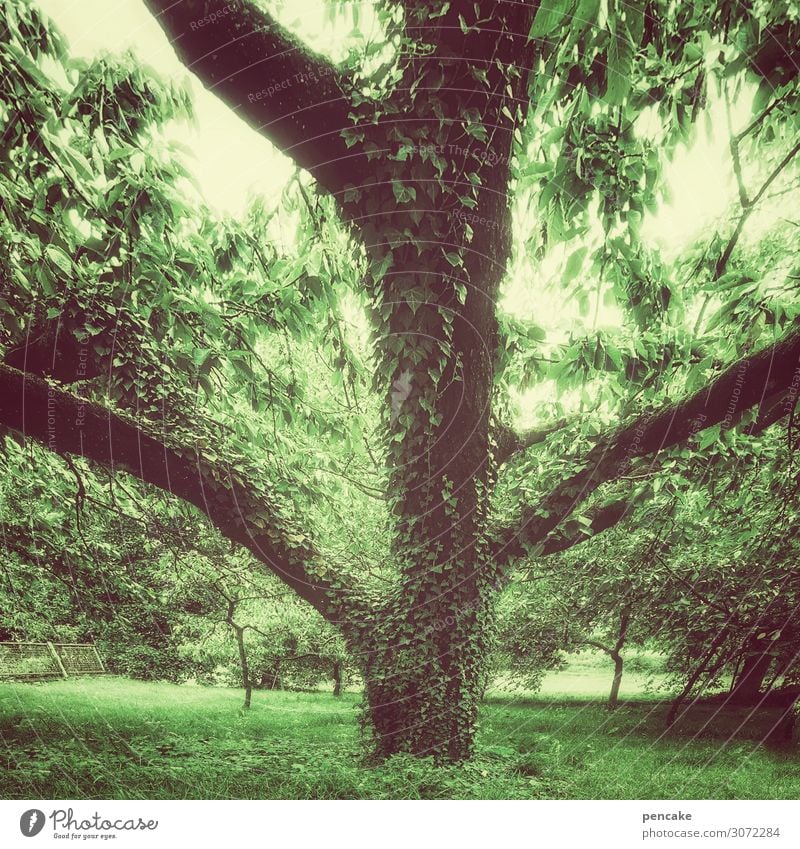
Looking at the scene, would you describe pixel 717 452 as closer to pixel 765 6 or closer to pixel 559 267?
pixel 559 267

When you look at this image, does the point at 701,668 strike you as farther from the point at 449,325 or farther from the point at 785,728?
the point at 449,325

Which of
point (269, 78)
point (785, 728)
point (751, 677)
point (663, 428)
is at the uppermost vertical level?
point (269, 78)

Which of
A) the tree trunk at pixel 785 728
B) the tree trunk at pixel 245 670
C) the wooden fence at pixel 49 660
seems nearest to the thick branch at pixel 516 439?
the tree trunk at pixel 245 670

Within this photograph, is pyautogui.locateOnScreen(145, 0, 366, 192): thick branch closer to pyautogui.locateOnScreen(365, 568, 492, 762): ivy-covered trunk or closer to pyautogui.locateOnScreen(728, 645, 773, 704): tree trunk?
pyautogui.locateOnScreen(365, 568, 492, 762): ivy-covered trunk

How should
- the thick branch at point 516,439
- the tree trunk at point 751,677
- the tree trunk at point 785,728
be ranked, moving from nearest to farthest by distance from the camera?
1. the tree trunk at point 785,728
2. the tree trunk at point 751,677
3. the thick branch at point 516,439

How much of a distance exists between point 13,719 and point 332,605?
1.37m

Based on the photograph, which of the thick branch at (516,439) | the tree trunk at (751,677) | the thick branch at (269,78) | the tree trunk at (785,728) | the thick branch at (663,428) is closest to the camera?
the thick branch at (269,78)

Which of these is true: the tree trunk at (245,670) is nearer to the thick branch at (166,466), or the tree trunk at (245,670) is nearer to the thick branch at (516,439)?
the thick branch at (166,466)

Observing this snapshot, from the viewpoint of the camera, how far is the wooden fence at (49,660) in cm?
222

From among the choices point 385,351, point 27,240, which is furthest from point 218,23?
point 385,351

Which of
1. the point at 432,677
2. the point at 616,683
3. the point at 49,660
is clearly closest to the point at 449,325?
the point at 432,677

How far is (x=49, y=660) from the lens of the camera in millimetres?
2275

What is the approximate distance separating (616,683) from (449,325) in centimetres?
192

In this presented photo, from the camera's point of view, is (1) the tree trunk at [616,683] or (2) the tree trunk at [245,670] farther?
(1) the tree trunk at [616,683]
